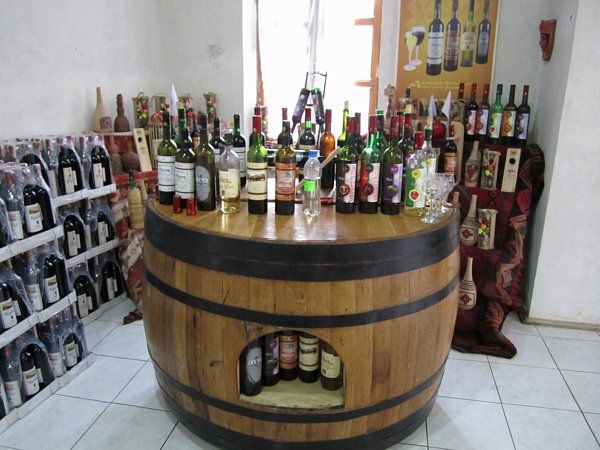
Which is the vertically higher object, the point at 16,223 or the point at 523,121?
the point at 523,121

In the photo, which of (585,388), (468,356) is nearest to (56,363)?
(468,356)

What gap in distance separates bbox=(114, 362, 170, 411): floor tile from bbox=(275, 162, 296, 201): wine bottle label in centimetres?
115

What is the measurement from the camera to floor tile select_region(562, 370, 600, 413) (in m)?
2.37

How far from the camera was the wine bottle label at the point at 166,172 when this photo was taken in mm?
A: 1993

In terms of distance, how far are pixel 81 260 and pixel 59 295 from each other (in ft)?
2.04

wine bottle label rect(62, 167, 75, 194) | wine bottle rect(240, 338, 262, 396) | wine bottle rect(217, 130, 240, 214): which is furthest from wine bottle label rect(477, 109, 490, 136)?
wine bottle label rect(62, 167, 75, 194)

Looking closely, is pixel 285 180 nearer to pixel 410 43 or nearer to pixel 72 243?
pixel 72 243

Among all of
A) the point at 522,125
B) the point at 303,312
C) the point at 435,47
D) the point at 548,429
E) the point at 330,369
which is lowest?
the point at 548,429

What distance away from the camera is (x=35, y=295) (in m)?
2.26

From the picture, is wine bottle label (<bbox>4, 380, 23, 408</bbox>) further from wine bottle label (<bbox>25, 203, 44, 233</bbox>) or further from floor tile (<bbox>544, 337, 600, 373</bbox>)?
floor tile (<bbox>544, 337, 600, 373</bbox>)

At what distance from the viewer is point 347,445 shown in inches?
72.7

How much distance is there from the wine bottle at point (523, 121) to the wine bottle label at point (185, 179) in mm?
2245

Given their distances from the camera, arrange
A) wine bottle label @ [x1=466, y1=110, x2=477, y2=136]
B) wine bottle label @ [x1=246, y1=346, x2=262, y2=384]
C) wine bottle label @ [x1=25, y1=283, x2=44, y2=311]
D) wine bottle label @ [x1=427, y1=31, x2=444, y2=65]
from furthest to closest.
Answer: wine bottle label @ [x1=427, y1=31, x2=444, y2=65] → wine bottle label @ [x1=466, y1=110, x2=477, y2=136] → wine bottle label @ [x1=25, y1=283, x2=44, y2=311] → wine bottle label @ [x1=246, y1=346, x2=262, y2=384]

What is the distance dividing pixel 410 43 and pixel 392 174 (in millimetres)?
2153
